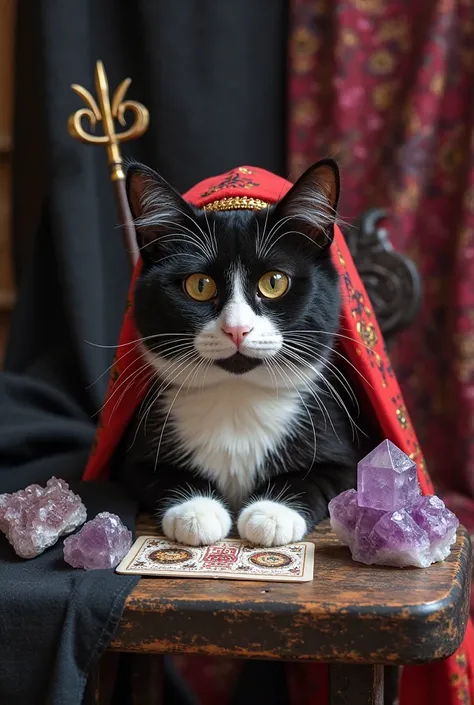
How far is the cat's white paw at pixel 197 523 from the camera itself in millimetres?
797

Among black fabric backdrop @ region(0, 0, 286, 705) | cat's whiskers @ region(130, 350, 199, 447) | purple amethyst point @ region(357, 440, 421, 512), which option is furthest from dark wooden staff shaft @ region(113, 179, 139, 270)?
purple amethyst point @ region(357, 440, 421, 512)

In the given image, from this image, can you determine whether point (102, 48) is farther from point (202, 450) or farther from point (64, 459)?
point (202, 450)

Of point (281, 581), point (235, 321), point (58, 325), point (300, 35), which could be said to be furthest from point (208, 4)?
point (281, 581)

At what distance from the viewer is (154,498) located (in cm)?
89

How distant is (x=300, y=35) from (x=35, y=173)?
2.03 ft

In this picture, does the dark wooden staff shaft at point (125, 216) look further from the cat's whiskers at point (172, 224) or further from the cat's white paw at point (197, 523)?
the cat's white paw at point (197, 523)

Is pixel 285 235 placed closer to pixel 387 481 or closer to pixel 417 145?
pixel 387 481

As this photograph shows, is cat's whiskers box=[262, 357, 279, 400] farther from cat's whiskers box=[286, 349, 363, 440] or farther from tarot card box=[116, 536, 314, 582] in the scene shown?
tarot card box=[116, 536, 314, 582]

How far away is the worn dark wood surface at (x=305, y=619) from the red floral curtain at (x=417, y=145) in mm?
779

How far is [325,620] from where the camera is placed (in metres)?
0.65

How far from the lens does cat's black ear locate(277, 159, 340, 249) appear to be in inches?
32.7

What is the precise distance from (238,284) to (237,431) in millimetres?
187

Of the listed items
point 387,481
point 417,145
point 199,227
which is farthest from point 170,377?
point 417,145

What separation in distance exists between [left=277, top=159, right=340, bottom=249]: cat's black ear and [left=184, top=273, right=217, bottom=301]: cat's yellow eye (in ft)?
0.38
